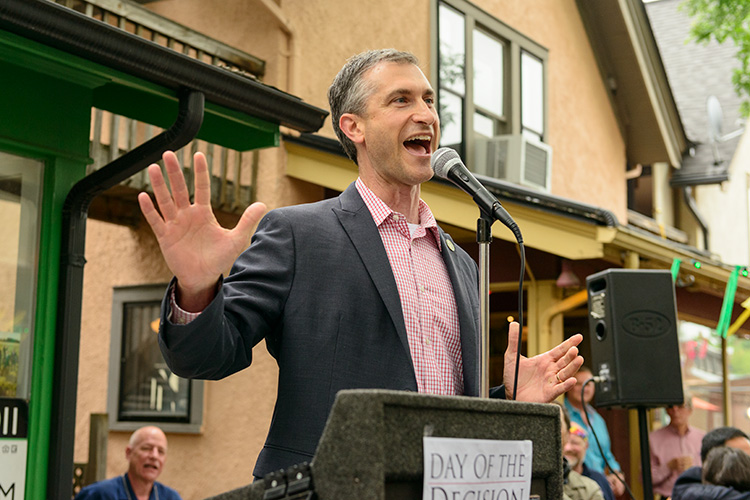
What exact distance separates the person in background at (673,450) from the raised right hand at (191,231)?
7.72 m

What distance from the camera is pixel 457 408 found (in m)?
1.75

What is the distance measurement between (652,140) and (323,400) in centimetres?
1330

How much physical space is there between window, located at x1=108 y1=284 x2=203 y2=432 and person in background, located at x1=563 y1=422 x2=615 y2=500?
320cm

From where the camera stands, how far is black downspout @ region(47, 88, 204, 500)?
430 centimetres

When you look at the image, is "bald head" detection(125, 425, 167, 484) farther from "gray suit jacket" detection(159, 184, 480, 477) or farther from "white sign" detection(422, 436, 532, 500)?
"white sign" detection(422, 436, 532, 500)

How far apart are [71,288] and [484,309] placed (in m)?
2.72

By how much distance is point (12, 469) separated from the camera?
13.6 feet

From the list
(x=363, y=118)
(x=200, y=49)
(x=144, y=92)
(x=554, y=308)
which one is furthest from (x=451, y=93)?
(x=363, y=118)

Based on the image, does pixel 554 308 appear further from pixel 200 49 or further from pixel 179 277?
pixel 179 277

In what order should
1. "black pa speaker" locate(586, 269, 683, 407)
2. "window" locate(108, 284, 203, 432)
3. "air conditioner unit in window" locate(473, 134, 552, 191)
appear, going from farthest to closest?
1. "air conditioner unit in window" locate(473, 134, 552, 191)
2. "window" locate(108, 284, 203, 432)
3. "black pa speaker" locate(586, 269, 683, 407)

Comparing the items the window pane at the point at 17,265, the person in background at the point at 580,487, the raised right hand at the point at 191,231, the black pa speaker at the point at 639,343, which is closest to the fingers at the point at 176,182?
the raised right hand at the point at 191,231

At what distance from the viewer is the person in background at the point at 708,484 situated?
6340 millimetres

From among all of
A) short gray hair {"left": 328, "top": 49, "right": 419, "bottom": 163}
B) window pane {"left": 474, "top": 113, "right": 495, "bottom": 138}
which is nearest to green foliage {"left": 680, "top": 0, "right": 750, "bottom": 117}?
window pane {"left": 474, "top": 113, "right": 495, "bottom": 138}

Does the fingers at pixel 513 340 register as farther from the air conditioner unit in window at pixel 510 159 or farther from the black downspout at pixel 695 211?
the black downspout at pixel 695 211
